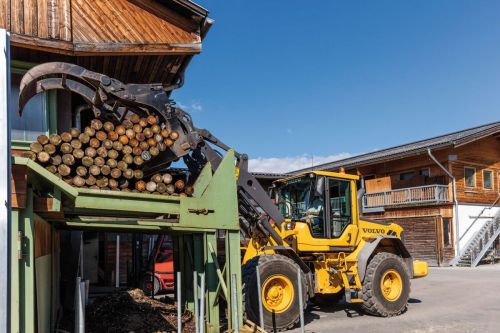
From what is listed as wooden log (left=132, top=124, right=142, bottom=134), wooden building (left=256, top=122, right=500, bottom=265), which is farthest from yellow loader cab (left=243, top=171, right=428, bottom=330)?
wooden building (left=256, top=122, right=500, bottom=265)

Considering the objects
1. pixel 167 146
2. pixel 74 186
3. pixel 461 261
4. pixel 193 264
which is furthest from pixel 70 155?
pixel 461 261

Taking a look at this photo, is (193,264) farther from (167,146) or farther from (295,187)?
(295,187)

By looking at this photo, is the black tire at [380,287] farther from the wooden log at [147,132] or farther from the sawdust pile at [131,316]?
the wooden log at [147,132]

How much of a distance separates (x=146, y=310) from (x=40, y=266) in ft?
10.2

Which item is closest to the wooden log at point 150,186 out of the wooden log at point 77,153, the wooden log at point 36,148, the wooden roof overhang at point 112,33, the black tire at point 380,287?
the wooden log at point 77,153

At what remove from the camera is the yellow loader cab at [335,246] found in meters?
9.79

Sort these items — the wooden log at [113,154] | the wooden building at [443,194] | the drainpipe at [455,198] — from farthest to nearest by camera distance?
the wooden building at [443,194]
the drainpipe at [455,198]
the wooden log at [113,154]

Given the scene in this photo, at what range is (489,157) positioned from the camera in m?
28.2

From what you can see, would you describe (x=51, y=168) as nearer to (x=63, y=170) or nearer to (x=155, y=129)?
(x=63, y=170)

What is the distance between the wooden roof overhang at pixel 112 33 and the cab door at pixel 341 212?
406 cm

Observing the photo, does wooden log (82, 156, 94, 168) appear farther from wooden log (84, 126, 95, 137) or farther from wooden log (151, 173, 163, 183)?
wooden log (151, 173, 163, 183)

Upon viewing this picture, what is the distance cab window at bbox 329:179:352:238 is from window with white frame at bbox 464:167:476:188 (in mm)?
18876

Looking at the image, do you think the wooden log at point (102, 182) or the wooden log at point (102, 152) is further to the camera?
the wooden log at point (102, 152)

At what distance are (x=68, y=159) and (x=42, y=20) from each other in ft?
12.1
